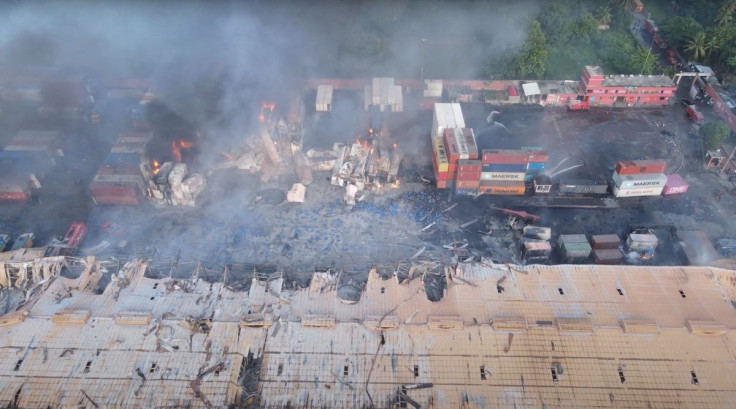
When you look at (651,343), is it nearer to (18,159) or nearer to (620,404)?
(620,404)

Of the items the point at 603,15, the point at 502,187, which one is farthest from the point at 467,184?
the point at 603,15

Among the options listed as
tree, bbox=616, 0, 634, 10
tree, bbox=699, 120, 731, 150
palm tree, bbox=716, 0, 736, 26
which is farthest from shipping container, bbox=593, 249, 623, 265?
palm tree, bbox=716, 0, 736, 26

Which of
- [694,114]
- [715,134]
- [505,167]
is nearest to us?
[505,167]

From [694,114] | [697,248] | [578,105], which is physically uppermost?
[578,105]

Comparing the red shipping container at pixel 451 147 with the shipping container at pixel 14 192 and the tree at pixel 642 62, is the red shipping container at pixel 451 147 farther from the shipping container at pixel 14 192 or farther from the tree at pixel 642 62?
the shipping container at pixel 14 192

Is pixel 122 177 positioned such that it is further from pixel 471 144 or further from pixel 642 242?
pixel 642 242

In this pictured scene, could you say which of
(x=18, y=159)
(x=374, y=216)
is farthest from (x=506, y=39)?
(x=18, y=159)
